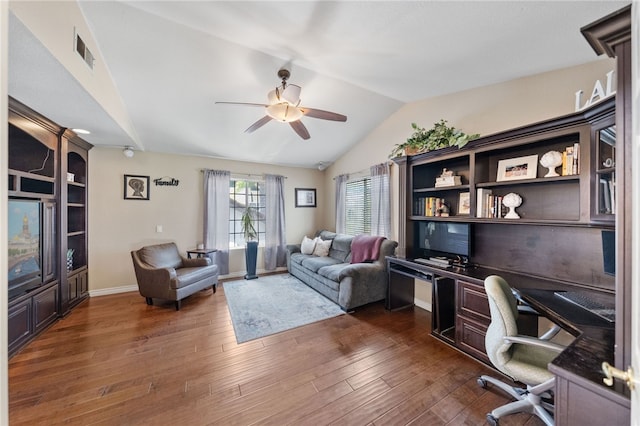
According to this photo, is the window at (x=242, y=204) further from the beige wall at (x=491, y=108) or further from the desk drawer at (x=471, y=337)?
the desk drawer at (x=471, y=337)

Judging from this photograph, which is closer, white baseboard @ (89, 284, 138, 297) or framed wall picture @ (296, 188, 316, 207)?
white baseboard @ (89, 284, 138, 297)

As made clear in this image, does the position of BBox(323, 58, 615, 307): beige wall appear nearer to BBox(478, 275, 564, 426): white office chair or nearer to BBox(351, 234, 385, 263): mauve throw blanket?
BBox(351, 234, 385, 263): mauve throw blanket

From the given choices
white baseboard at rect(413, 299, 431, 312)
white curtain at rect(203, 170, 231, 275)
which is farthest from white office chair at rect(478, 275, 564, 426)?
white curtain at rect(203, 170, 231, 275)

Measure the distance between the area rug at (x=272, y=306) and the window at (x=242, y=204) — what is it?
3.29ft

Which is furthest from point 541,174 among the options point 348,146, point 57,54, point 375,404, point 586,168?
point 57,54

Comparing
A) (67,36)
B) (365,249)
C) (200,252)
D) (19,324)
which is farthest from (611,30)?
(200,252)

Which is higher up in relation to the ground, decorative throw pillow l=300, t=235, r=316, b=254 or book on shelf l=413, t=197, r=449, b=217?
book on shelf l=413, t=197, r=449, b=217

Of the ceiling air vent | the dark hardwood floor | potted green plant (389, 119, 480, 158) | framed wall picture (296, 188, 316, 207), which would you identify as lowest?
the dark hardwood floor

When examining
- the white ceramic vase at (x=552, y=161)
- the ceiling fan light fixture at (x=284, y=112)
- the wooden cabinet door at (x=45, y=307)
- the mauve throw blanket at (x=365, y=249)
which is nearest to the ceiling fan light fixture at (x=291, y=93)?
the ceiling fan light fixture at (x=284, y=112)

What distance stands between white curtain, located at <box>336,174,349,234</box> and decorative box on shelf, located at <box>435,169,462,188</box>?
2.27m

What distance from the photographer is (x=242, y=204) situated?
5051 millimetres

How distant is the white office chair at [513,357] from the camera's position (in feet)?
4.68

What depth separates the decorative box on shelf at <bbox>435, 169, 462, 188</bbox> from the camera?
2689 millimetres

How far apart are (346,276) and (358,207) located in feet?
6.10
